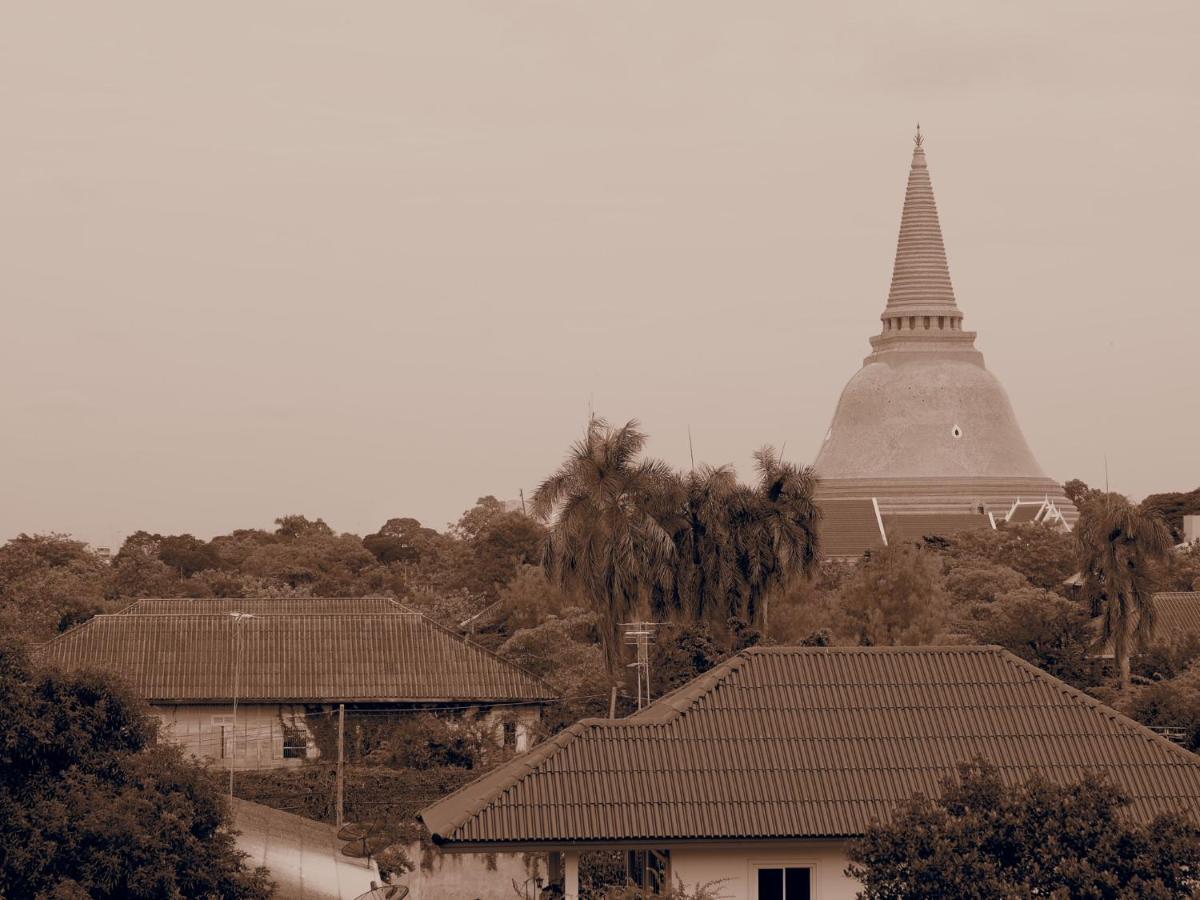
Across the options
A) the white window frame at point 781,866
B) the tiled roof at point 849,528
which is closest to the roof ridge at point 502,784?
the white window frame at point 781,866

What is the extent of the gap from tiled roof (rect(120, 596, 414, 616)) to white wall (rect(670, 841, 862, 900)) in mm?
23046

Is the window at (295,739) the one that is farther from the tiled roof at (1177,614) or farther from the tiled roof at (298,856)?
the tiled roof at (1177,614)

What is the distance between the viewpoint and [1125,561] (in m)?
42.2

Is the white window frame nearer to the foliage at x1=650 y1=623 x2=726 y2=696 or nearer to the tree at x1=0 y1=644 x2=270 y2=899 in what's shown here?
the tree at x1=0 y1=644 x2=270 y2=899

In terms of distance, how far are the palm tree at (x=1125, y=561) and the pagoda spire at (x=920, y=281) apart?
Result: 162 ft

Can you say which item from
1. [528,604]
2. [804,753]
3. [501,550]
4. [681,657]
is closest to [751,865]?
[804,753]

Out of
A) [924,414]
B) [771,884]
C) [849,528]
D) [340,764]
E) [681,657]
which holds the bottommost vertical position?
[771,884]

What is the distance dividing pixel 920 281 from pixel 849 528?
1443cm

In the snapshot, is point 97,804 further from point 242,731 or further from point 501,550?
point 501,550

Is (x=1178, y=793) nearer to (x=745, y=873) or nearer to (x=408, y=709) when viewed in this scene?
(x=745, y=873)

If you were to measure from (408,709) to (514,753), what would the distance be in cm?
209

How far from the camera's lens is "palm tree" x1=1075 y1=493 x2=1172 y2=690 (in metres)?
41.9

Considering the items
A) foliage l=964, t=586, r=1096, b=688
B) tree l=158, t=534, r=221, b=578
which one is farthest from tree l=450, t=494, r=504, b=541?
foliage l=964, t=586, r=1096, b=688

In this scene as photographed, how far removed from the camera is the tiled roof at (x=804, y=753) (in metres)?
19.3
